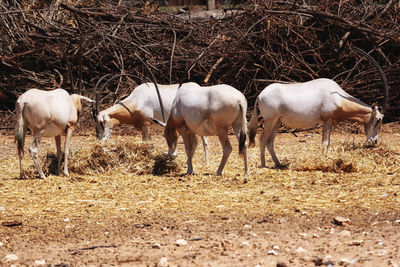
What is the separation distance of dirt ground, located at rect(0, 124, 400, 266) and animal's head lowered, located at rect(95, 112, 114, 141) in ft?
6.67

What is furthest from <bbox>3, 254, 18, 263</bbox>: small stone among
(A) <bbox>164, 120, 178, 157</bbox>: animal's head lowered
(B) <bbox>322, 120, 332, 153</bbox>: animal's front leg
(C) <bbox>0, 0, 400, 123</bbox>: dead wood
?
(C) <bbox>0, 0, 400, 123</bbox>: dead wood

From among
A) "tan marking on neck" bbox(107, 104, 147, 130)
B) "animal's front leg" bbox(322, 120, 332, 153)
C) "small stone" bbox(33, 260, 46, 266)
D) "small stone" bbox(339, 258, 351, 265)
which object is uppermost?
"tan marking on neck" bbox(107, 104, 147, 130)

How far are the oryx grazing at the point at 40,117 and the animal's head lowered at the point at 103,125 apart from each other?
5.64 ft

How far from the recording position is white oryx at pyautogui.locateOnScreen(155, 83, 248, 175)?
823cm

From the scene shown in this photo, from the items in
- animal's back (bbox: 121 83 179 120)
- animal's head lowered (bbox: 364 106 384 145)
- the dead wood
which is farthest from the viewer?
the dead wood

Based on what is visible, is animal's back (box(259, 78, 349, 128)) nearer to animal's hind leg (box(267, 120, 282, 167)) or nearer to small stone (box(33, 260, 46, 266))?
animal's hind leg (box(267, 120, 282, 167))

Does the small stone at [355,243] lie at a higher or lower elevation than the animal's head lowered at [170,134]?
lower

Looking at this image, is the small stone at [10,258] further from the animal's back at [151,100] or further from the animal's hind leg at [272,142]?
the animal's back at [151,100]

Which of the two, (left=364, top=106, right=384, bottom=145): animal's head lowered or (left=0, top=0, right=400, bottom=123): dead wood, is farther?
(left=0, top=0, right=400, bottom=123): dead wood

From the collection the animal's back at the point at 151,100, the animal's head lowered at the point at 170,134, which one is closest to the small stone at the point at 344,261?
the animal's head lowered at the point at 170,134

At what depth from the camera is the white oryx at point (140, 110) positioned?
10.9 meters

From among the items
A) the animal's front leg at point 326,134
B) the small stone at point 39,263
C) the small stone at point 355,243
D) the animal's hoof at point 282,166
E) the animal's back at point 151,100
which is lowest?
the animal's hoof at point 282,166

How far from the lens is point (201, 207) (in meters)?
6.51

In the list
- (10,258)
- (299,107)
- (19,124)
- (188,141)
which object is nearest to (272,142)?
(299,107)
